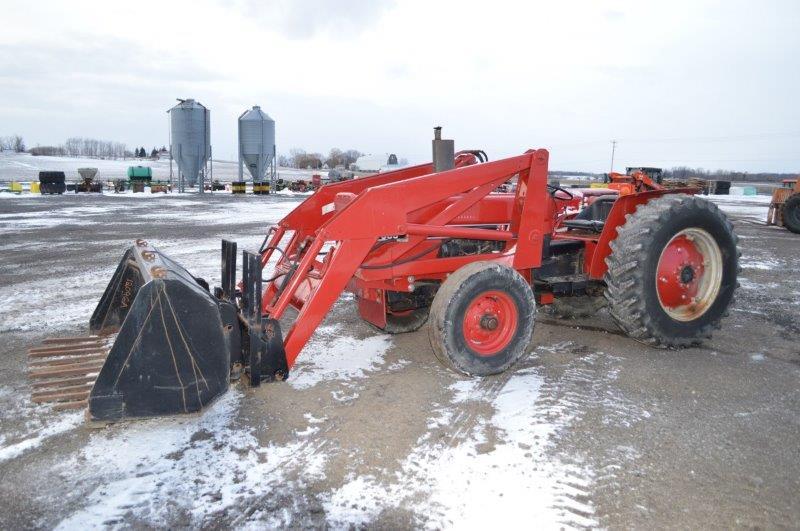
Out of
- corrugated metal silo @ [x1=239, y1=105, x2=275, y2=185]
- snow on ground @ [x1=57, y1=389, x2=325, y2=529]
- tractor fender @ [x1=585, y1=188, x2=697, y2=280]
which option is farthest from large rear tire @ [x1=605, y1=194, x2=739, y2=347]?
corrugated metal silo @ [x1=239, y1=105, x2=275, y2=185]

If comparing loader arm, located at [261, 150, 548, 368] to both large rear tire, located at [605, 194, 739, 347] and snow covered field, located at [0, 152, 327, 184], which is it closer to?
large rear tire, located at [605, 194, 739, 347]

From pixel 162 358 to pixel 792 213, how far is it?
16.5m

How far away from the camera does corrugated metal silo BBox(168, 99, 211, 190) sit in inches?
1155

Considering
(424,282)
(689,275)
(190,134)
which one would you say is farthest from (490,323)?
(190,134)

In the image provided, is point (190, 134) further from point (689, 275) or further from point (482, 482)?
point (482, 482)

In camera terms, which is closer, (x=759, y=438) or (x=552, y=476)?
(x=552, y=476)

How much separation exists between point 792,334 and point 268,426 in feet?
16.6

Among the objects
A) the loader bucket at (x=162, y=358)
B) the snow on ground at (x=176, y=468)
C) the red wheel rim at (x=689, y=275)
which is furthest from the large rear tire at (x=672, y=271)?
the loader bucket at (x=162, y=358)

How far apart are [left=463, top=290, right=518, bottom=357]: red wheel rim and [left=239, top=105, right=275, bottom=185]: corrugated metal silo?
28.9m

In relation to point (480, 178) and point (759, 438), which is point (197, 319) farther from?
point (759, 438)

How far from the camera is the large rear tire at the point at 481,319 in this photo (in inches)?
152

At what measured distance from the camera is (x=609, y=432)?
3.34 metres

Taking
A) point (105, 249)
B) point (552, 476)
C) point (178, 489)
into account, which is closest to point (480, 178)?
point (552, 476)

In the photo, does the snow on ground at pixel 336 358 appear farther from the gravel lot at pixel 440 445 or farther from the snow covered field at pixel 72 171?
the snow covered field at pixel 72 171
